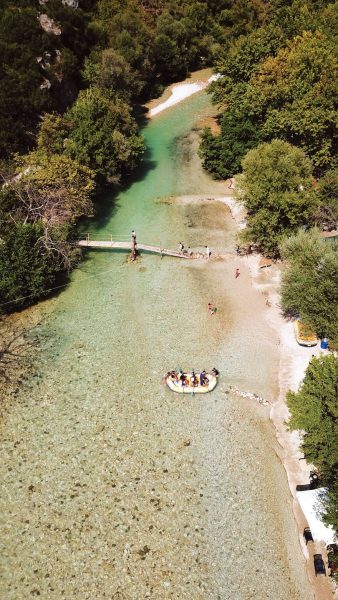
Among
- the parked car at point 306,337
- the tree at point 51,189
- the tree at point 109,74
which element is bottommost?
the parked car at point 306,337

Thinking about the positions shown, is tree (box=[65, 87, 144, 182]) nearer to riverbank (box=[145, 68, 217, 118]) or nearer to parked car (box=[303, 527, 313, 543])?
riverbank (box=[145, 68, 217, 118])

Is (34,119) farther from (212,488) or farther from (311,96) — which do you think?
(212,488)

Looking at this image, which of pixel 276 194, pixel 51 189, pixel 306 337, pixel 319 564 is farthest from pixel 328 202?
pixel 319 564

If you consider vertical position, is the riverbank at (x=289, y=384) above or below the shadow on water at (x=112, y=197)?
below

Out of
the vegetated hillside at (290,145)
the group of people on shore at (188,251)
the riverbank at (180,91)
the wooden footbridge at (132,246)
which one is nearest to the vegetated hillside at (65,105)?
the wooden footbridge at (132,246)

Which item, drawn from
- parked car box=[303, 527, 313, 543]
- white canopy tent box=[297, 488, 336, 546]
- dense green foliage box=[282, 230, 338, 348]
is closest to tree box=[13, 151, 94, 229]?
dense green foliage box=[282, 230, 338, 348]

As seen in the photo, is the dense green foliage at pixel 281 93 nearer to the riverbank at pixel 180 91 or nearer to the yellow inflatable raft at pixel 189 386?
the riverbank at pixel 180 91
